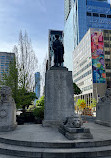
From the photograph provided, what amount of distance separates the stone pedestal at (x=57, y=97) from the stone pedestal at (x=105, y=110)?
2712 mm

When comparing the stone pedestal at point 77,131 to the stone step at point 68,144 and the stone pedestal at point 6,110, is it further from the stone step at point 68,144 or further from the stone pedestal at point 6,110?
the stone pedestal at point 6,110

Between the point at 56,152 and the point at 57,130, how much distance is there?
368 centimetres

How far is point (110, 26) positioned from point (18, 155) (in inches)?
4486

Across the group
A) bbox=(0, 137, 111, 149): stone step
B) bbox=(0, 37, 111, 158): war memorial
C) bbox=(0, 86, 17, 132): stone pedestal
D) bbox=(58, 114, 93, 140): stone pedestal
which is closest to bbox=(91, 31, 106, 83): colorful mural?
bbox=(0, 37, 111, 158): war memorial

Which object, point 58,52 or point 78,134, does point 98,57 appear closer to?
point 58,52

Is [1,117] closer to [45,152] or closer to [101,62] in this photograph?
[45,152]

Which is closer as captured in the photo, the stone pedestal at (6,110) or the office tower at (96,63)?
the stone pedestal at (6,110)

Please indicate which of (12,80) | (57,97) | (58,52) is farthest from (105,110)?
(12,80)

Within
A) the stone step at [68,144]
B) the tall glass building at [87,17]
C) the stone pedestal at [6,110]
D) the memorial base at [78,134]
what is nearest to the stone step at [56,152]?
the stone step at [68,144]

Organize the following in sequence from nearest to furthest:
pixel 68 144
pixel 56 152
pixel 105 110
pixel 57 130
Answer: pixel 56 152, pixel 68 144, pixel 57 130, pixel 105 110

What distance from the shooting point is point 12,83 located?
1675 centimetres

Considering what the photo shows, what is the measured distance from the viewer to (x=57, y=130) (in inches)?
344

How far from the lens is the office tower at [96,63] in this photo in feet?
194

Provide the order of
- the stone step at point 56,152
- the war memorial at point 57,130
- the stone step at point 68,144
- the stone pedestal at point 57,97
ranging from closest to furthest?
the stone step at point 56,152, the war memorial at point 57,130, the stone step at point 68,144, the stone pedestal at point 57,97
